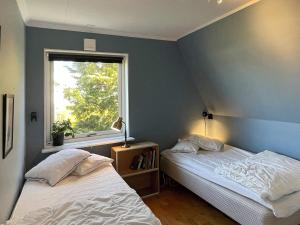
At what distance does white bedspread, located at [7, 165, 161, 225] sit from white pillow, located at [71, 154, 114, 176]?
0.24 ft

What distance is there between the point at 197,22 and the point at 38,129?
7.58 feet

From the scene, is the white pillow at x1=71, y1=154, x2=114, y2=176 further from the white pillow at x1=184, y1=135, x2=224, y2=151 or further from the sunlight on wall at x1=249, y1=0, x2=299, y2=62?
the sunlight on wall at x1=249, y1=0, x2=299, y2=62

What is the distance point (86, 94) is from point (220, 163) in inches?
78.7

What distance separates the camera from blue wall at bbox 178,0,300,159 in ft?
6.64

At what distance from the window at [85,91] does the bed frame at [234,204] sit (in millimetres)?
1278

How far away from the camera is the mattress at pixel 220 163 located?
177 cm

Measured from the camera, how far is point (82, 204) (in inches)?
61.9

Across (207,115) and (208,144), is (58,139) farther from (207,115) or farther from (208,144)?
(207,115)

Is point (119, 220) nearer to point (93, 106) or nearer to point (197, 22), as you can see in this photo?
point (93, 106)

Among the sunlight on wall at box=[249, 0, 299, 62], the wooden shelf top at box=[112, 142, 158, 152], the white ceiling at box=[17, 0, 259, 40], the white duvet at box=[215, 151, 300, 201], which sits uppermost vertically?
the white ceiling at box=[17, 0, 259, 40]

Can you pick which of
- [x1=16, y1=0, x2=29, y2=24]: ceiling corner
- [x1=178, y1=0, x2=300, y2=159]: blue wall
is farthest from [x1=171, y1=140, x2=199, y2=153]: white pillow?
[x1=16, y1=0, x2=29, y2=24]: ceiling corner

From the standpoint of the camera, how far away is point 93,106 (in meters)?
3.04

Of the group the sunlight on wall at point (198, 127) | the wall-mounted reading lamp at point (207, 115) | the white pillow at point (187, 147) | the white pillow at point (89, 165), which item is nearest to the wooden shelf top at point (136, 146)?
the white pillow at point (89, 165)

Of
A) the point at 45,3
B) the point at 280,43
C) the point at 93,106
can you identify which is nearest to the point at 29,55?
the point at 45,3
